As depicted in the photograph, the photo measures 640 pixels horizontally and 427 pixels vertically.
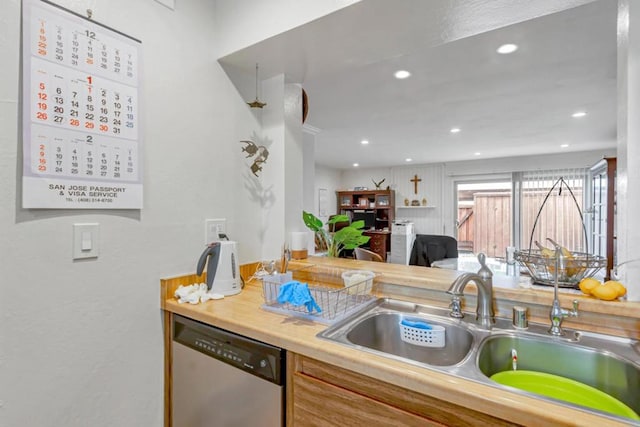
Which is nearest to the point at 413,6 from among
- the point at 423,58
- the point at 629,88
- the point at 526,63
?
the point at 629,88

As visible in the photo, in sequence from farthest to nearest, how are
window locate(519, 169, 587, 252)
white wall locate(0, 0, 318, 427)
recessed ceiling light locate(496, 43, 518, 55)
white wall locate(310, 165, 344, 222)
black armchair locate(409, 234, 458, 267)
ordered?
1. white wall locate(310, 165, 344, 222)
2. window locate(519, 169, 587, 252)
3. black armchair locate(409, 234, 458, 267)
4. recessed ceiling light locate(496, 43, 518, 55)
5. white wall locate(0, 0, 318, 427)

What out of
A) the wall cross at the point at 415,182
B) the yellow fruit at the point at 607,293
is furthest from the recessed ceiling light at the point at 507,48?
the wall cross at the point at 415,182

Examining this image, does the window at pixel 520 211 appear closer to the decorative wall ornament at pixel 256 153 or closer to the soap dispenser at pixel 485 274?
the soap dispenser at pixel 485 274

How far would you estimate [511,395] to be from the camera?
0.66 meters

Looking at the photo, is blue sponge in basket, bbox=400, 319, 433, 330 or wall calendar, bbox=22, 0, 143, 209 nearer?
wall calendar, bbox=22, 0, 143, 209

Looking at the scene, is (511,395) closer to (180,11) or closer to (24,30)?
(24,30)

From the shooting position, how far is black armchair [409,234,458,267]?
13.1 ft

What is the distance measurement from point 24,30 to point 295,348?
1.23m

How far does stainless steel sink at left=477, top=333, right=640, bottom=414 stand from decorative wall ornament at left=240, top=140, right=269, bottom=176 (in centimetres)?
125

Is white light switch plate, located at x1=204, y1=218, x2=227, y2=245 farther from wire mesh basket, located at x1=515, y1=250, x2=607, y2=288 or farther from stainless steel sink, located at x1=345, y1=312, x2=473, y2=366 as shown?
wire mesh basket, located at x1=515, y1=250, x2=607, y2=288

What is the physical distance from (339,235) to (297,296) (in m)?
0.68

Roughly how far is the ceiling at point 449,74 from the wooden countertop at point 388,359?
99 centimetres

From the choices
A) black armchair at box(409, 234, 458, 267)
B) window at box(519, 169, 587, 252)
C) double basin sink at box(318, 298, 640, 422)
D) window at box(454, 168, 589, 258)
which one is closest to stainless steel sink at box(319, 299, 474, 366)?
double basin sink at box(318, 298, 640, 422)

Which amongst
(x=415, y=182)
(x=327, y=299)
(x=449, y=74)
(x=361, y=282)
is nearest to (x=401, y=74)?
(x=449, y=74)
